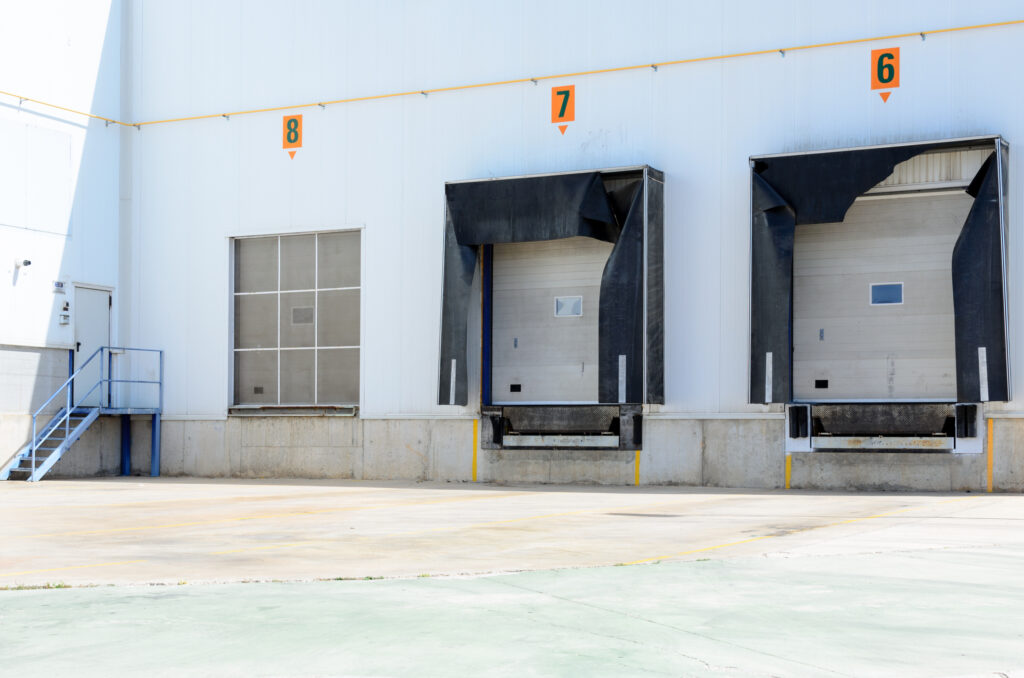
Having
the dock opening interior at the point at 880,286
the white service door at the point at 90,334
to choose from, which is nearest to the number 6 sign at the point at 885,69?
the dock opening interior at the point at 880,286

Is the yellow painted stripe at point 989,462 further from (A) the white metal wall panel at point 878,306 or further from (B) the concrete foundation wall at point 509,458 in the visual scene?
(A) the white metal wall panel at point 878,306

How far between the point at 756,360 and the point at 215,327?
11.9 meters

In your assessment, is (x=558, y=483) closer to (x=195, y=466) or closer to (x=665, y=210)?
(x=665, y=210)

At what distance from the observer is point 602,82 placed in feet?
73.7

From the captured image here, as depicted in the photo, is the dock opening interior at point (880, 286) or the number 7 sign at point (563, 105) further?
the number 7 sign at point (563, 105)

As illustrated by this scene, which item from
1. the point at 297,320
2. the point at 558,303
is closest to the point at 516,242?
the point at 558,303

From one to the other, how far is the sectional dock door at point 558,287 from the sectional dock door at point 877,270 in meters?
1.98

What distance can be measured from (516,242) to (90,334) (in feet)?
32.9

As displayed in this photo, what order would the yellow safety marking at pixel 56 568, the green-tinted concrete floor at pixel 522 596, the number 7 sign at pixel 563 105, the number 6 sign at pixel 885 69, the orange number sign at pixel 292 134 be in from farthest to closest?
the orange number sign at pixel 292 134 < the number 7 sign at pixel 563 105 < the number 6 sign at pixel 885 69 < the yellow safety marking at pixel 56 568 < the green-tinted concrete floor at pixel 522 596

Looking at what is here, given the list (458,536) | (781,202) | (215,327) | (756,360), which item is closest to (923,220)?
(781,202)

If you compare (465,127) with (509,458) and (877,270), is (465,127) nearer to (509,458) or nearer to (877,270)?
(509,458)

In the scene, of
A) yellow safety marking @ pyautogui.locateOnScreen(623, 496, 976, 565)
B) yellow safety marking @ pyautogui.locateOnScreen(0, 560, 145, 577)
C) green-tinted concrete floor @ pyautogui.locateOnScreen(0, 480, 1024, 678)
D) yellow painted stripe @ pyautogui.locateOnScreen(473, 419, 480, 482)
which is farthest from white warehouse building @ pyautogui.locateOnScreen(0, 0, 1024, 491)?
yellow safety marking @ pyautogui.locateOnScreen(0, 560, 145, 577)

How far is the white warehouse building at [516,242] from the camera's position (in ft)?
65.7

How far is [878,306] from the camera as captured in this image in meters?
20.6
